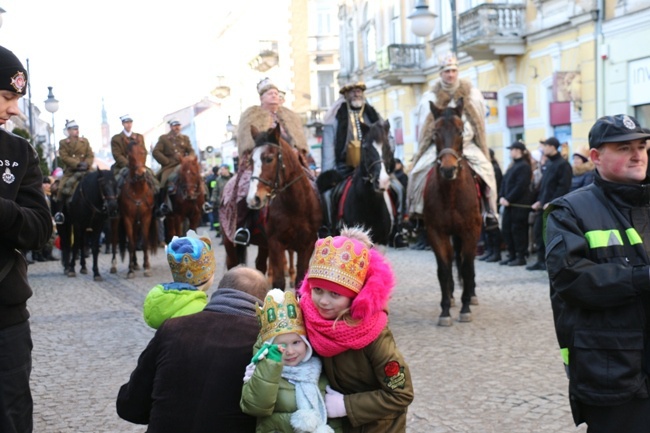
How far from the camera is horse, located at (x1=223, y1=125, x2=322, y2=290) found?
988cm

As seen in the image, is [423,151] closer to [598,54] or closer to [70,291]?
[70,291]

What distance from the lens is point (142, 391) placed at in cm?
372

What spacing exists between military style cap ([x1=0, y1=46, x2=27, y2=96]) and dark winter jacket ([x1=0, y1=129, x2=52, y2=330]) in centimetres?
20

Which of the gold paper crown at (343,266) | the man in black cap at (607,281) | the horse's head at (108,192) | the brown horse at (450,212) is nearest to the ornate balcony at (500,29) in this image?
the horse's head at (108,192)

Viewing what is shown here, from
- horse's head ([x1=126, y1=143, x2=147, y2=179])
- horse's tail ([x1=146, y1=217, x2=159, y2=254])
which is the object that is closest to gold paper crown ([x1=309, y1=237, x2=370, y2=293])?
horse's head ([x1=126, y1=143, x2=147, y2=179])

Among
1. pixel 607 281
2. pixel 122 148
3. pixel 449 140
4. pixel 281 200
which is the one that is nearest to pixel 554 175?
pixel 449 140

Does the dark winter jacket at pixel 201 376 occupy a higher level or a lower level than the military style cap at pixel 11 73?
lower

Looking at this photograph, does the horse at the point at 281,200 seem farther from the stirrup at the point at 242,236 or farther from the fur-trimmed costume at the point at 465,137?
the fur-trimmed costume at the point at 465,137

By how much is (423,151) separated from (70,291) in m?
7.18

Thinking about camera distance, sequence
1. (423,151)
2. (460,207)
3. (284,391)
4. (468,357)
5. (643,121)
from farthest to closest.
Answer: (643,121) < (423,151) < (460,207) < (468,357) < (284,391)

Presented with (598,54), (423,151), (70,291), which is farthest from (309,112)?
(423,151)

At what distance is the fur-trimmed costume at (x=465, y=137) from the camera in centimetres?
1052

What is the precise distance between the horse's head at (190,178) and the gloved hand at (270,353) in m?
14.4

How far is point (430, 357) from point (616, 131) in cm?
498
